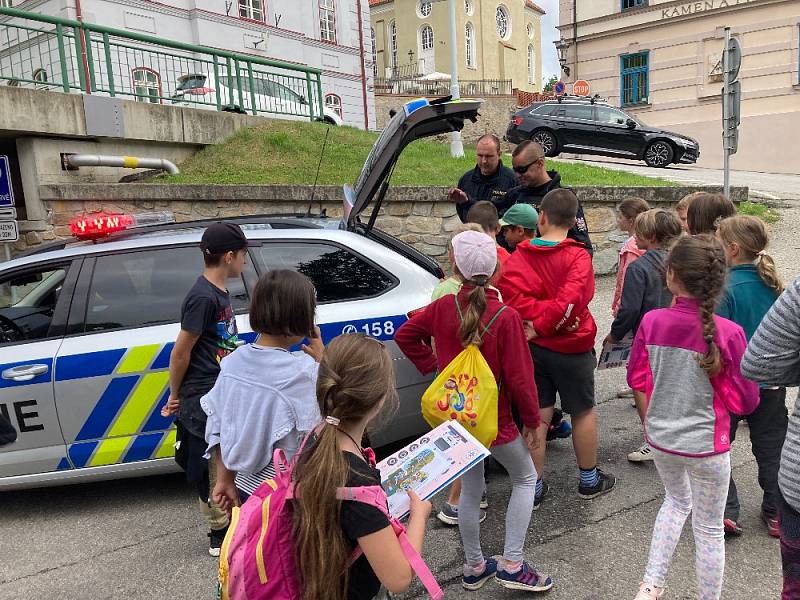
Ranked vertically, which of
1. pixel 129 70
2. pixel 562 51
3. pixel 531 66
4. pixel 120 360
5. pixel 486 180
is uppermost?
pixel 531 66

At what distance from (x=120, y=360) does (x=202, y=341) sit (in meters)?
0.89

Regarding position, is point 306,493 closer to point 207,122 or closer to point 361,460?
point 361,460

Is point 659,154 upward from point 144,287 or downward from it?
upward

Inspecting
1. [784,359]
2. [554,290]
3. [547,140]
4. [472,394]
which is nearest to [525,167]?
[554,290]

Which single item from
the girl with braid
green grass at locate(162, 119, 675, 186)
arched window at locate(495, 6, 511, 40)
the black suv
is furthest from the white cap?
arched window at locate(495, 6, 511, 40)

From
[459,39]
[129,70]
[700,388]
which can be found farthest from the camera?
[459,39]

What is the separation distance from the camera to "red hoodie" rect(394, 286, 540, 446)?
270cm

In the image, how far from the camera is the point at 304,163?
11.2 m

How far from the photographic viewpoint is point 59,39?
977 cm

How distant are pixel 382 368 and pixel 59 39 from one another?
10.2m

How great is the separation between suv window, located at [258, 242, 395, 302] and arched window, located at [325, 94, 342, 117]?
2089cm

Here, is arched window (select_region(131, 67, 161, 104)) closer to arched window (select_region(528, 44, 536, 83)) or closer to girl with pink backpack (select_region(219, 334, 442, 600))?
girl with pink backpack (select_region(219, 334, 442, 600))

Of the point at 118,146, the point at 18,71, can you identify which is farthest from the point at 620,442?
the point at 18,71

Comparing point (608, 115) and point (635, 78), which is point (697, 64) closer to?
point (635, 78)
